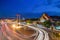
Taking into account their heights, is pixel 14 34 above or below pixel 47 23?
below

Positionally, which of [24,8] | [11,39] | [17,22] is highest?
[24,8]

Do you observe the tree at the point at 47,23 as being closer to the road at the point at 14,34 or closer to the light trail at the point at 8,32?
the road at the point at 14,34

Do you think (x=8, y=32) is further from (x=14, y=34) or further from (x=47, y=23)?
(x=47, y=23)

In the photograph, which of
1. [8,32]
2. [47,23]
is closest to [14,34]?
[8,32]

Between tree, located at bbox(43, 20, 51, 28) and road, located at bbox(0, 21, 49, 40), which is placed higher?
tree, located at bbox(43, 20, 51, 28)

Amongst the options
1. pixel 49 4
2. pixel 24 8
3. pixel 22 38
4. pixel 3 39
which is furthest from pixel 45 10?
pixel 3 39

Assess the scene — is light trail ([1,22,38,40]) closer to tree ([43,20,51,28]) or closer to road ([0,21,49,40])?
road ([0,21,49,40])

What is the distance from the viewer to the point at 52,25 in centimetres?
462

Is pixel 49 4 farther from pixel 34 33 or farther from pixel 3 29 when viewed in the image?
pixel 3 29

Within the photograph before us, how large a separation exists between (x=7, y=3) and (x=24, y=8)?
409 millimetres

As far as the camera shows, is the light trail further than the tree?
No

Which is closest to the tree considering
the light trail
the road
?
the road

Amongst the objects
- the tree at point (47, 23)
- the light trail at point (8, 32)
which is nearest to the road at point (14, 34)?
the light trail at point (8, 32)

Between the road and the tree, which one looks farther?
the tree
